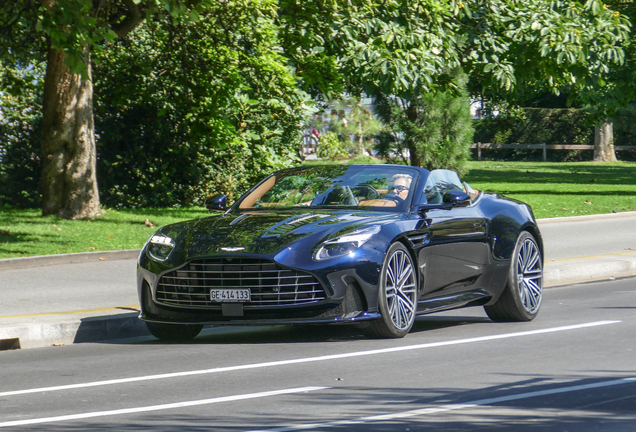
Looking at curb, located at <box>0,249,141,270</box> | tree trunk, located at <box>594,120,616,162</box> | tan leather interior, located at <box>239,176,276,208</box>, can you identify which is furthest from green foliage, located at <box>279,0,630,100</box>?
tree trunk, located at <box>594,120,616,162</box>

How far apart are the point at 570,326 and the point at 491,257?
89 cm

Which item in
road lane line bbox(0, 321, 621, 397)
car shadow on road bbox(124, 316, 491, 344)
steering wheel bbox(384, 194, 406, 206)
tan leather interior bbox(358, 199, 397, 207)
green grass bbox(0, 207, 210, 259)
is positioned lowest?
car shadow on road bbox(124, 316, 491, 344)

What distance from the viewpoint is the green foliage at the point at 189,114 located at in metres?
18.5

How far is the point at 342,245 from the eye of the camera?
7371 millimetres

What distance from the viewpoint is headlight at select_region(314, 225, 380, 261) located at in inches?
287

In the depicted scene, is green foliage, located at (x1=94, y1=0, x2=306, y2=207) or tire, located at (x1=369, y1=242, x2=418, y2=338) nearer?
tire, located at (x1=369, y1=242, x2=418, y2=338)

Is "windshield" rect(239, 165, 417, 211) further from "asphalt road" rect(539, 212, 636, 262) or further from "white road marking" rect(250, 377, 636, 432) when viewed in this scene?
"asphalt road" rect(539, 212, 636, 262)

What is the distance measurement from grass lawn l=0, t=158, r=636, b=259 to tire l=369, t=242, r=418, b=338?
23.2ft

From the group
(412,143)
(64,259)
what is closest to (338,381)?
(64,259)

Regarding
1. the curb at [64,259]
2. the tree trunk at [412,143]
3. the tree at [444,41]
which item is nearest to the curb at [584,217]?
the tree at [444,41]

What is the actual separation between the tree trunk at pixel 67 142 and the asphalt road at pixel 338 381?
904 centimetres

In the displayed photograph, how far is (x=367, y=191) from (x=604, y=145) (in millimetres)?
44501

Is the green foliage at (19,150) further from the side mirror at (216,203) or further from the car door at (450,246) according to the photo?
the car door at (450,246)

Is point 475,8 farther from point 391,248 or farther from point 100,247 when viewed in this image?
point 391,248
